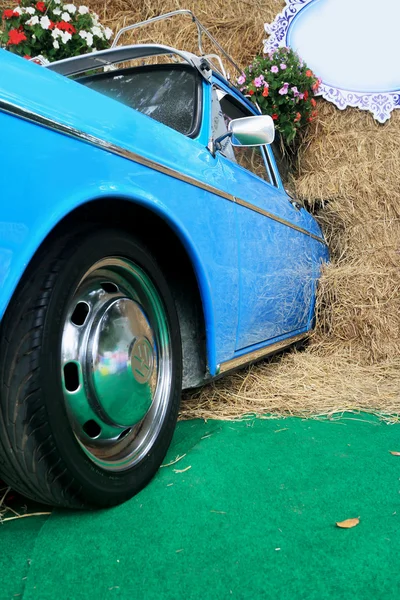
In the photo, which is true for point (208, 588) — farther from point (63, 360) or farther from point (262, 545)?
point (63, 360)

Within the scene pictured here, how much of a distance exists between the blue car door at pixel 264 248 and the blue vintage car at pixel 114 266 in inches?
0.7

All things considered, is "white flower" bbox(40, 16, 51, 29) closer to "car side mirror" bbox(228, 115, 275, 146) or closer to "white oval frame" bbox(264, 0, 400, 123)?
"white oval frame" bbox(264, 0, 400, 123)

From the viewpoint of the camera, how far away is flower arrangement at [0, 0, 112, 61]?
4012 millimetres

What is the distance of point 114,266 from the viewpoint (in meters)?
1.50

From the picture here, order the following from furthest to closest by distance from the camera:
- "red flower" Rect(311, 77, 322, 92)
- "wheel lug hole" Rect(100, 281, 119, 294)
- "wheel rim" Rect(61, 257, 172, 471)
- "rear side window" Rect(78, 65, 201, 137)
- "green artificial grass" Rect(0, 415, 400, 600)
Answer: "red flower" Rect(311, 77, 322, 92) → "rear side window" Rect(78, 65, 201, 137) → "wheel lug hole" Rect(100, 281, 119, 294) → "wheel rim" Rect(61, 257, 172, 471) → "green artificial grass" Rect(0, 415, 400, 600)

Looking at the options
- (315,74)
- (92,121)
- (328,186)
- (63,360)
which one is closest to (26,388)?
(63,360)

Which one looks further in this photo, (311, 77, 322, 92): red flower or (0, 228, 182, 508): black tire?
(311, 77, 322, 92): red flower

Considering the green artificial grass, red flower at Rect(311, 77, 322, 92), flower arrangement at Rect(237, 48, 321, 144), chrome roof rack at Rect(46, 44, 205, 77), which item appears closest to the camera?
the green artificial grass

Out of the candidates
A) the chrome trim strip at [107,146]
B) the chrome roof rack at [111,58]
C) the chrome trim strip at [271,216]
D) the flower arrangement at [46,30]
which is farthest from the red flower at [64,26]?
the chrome trim strip at [107,146]

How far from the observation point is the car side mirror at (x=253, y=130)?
211cm

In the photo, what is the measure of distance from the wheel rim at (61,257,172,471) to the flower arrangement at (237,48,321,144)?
10.5ft

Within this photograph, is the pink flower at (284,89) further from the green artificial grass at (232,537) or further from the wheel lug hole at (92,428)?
the wheel lug hole at (92,428)

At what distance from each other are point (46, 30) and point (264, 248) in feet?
9.57

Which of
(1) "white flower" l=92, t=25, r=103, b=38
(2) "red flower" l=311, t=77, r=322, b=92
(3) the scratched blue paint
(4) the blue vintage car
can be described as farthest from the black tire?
(2) "red flower" l=311, t=77, r=322, b=92
